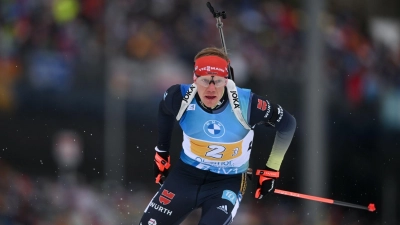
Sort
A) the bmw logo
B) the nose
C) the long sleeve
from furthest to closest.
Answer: the long sleeve < the bmw logo < the nose

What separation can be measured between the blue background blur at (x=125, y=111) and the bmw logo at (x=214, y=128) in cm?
354

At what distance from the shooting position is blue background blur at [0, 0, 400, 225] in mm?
9539

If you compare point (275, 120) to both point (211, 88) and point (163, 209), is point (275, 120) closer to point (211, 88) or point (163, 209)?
point (211, 88)

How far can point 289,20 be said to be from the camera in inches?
411

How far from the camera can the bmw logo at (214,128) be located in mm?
5820

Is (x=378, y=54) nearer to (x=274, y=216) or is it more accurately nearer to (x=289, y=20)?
(x=289, y=20)

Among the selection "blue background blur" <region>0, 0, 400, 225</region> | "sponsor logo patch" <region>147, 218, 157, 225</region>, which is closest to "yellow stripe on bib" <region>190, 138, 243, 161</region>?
"sponsor logo patch" <region>147, 218, 157, 225</region>

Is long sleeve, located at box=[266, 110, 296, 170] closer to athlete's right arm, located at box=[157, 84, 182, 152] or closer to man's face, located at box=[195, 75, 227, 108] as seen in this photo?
man's face, located at box=[195, 75, 227, 108]

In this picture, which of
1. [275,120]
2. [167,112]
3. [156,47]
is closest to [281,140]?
[275,120]

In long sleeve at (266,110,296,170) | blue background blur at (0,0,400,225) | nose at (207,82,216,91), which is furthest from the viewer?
blue background blur at (0,0,400,225)

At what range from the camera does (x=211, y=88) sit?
18.7 ft

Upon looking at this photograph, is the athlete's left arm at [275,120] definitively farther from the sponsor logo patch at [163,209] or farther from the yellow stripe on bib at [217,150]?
the sponsor logo patch at [163,209]

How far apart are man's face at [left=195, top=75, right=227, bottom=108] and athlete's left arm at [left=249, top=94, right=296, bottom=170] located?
0.24m

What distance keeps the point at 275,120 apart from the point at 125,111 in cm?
384
